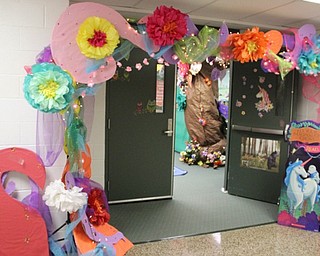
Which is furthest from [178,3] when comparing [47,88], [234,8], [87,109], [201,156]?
[201,156]

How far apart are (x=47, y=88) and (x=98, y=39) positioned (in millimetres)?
478

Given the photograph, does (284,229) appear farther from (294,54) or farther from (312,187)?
(294,54)

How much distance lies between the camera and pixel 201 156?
6.29 meters

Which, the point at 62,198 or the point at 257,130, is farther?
the point at 257,130

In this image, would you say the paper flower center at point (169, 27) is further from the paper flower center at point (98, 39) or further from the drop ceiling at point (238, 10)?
the drop ceiling at point (238, 10)

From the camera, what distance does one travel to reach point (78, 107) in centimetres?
238

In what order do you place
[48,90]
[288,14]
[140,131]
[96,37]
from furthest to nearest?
[140,131]
[288,14]
[96,37]
[48,90]

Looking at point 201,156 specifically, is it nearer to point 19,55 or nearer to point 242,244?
point 242,244

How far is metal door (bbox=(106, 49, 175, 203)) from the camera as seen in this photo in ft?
13.1

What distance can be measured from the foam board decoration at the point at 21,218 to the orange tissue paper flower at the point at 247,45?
1797 millimetres

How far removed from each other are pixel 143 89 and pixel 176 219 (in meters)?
1.62

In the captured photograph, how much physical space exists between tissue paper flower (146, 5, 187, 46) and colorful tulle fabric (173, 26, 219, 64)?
0.44 feet

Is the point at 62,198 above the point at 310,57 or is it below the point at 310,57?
below

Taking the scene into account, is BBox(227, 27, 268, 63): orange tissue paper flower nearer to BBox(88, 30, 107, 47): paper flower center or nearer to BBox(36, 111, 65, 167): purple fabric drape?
BBox(88, 30, 107, 47): paper flower center
